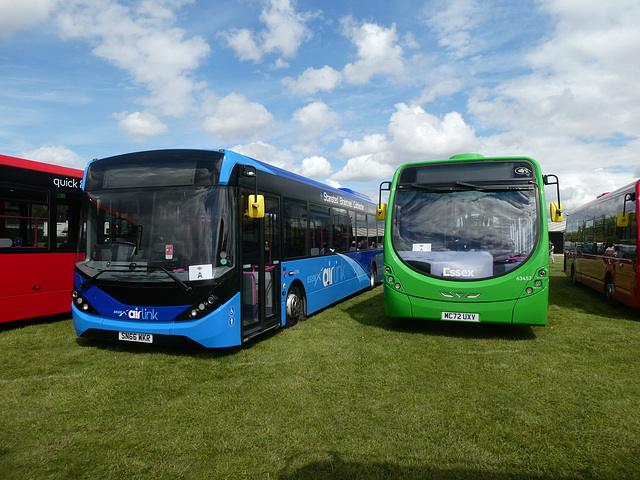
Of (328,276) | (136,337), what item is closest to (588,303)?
(328,276)

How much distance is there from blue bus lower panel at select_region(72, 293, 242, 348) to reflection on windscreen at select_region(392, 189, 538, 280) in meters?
3.22

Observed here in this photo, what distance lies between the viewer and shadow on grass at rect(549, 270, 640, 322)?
10.3 meters

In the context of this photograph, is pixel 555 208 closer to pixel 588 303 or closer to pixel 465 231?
pixel 465 231

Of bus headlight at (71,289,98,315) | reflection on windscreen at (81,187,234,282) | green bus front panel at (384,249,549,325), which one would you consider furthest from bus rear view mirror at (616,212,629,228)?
bus headlight at (71,289,98,315)

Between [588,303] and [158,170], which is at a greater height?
[158,170]

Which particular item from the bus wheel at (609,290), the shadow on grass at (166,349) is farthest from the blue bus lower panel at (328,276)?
the bus wheel at (609,290)

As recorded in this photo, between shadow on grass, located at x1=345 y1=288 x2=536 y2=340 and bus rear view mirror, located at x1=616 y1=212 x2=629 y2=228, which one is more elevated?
bus rear view mirror, located at x1=616 y1=212 x2=629 y2=228

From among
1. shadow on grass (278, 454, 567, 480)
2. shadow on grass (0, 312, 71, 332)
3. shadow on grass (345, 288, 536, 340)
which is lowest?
shadow on grass (278, 454, 567, 480)

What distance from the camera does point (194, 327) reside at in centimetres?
611

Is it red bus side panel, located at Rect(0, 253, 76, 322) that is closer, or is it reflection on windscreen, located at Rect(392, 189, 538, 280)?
reflection on windscreen, located at Rect(392, 189, 538, 280)

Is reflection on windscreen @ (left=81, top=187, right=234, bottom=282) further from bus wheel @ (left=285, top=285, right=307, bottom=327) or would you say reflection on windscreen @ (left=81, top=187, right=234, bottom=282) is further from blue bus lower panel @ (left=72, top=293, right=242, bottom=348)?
bus wheel @ (left=285, top=285, right=307, bottom=327)

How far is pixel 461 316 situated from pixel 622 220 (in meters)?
5.15

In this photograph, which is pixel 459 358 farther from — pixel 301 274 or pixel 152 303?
pixel 152 303

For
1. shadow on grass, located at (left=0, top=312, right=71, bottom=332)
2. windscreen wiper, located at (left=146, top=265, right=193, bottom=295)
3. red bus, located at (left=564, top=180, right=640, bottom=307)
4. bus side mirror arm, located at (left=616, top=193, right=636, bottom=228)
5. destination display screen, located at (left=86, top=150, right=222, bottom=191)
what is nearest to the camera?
windscreen wiper, located at (left=146, top=265, right=193, bottom=295)
